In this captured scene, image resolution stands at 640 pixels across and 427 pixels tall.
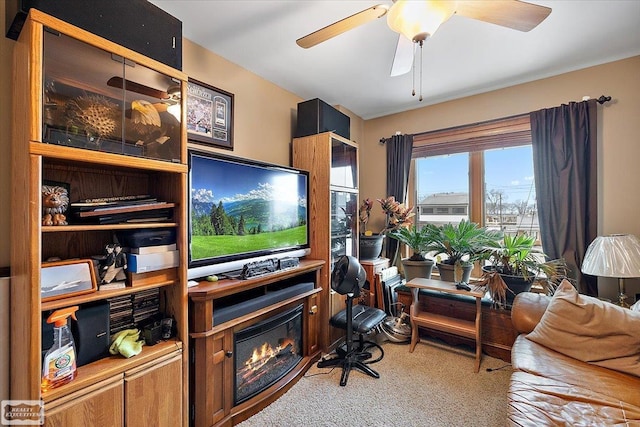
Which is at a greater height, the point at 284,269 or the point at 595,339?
the point at 284,269

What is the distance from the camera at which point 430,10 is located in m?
1.20

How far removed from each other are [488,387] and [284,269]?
1.76m

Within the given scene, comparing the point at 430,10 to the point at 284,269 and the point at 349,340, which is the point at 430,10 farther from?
the point at 349,340

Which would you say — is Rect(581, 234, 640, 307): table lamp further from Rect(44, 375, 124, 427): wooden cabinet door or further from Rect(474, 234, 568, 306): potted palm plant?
Rect(44, 375, 124, 427): wooden cabinet door

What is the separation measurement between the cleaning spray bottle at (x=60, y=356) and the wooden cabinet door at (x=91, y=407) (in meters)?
0.07

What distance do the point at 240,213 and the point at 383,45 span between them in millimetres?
1704

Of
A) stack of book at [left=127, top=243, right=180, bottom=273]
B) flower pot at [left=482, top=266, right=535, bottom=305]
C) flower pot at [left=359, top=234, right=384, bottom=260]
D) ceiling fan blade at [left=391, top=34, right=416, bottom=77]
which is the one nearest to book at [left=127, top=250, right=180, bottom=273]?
stack of book at [left=127, top=243, right=180, bottom=273]

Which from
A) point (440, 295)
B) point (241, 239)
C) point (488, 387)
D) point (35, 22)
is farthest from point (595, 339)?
point (35, 22)

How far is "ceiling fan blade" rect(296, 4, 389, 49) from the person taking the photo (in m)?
1.25

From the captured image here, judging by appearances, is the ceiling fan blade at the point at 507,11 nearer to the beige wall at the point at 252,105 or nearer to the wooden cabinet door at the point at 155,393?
the beige wall at the point at 252,105

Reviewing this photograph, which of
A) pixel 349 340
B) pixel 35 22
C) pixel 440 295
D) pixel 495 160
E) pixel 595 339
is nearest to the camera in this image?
pixel 35 22

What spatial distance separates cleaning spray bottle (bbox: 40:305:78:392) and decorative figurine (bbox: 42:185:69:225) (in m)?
0.38

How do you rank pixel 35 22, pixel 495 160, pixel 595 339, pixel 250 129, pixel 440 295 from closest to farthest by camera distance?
1. pixel 35 22
2. pixel 595 339
3. pixel 250 129
4. pixel 440 295
5. pixel 495 160

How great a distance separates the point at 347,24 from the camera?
136 cm
